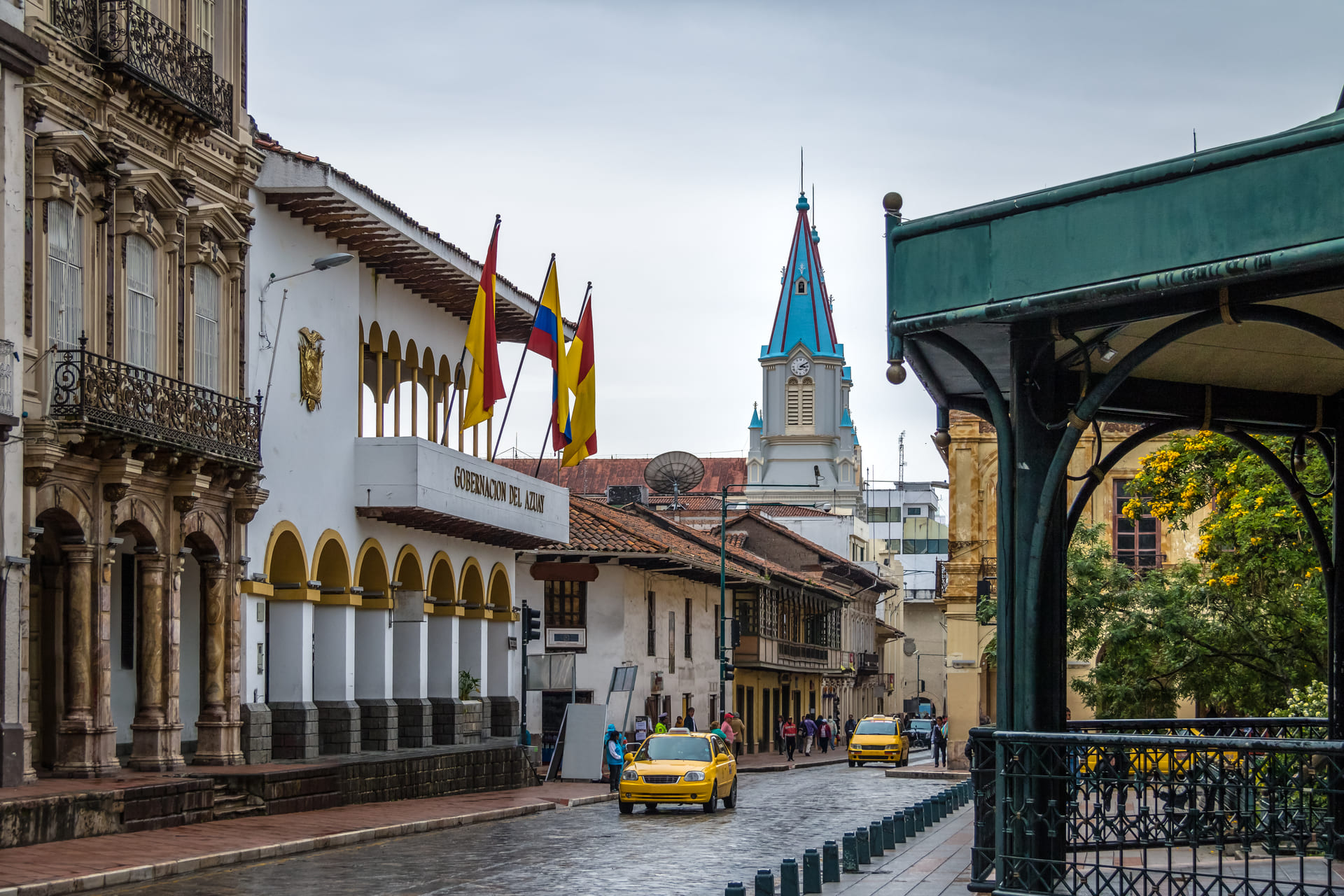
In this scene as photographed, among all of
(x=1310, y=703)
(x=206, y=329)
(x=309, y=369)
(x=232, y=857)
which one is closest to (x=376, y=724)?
(x=309, y=369)

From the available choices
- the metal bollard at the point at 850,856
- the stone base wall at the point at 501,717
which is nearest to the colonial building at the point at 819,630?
the stone base wall at the point at 501,717

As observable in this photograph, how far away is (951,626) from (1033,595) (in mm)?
41084

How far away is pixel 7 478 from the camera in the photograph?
2084 cm

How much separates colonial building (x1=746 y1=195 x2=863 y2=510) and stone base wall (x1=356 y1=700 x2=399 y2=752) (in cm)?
9875

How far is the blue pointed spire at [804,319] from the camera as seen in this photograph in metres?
129

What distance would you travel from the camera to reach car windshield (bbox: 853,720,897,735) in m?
54.0

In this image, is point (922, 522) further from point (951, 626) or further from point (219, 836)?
point (219, 836)

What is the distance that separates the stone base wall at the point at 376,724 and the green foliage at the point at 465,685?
162 inches

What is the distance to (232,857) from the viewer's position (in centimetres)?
1953

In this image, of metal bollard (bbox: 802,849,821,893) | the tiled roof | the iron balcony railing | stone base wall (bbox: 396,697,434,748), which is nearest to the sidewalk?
stone base wall (bbox: 396,697,434,748)

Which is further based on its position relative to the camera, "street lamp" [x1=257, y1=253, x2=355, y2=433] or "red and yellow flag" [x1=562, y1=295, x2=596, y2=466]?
"red and yellow flag" [x1=562, y1=295, x2=596, y2=466]

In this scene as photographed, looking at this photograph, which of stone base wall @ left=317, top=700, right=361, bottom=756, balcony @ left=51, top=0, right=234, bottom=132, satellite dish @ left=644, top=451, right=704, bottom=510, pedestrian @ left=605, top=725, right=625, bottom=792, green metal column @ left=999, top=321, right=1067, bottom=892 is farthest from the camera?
satellite dish @ left=644, top=451, right=704, bottom=510

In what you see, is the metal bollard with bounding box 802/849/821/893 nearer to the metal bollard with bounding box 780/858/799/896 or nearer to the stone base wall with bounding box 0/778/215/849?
the metal bollard with bounding box 780/858/799/896

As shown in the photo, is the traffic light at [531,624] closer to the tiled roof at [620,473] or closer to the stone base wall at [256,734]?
the stone base wall at [256,734]
